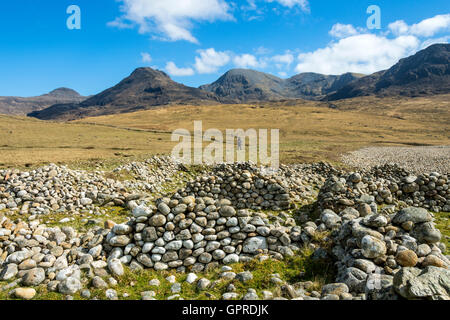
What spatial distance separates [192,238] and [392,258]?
14.4ft

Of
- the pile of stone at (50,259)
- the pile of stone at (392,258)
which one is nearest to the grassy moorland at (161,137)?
the pile of stone at (50,259)

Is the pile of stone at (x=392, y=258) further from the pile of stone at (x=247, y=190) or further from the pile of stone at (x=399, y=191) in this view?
the pile of stone at (x=247, y=190)

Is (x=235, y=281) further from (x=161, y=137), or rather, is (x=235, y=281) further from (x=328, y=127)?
(x=328, y=127)

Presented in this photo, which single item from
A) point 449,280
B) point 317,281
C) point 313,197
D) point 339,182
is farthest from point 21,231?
point 313,197

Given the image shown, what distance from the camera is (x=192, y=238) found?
6.72m

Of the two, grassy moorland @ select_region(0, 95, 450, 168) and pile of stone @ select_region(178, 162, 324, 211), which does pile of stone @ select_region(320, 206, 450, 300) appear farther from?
grassy moorland @ select_region(0, 95, 450, 168)

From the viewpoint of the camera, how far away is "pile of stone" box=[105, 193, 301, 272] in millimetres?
6398

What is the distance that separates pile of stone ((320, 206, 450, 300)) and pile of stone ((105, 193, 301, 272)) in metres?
1.45

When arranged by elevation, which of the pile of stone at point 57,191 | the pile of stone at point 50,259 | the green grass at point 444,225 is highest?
the pile of stone at point 57,191

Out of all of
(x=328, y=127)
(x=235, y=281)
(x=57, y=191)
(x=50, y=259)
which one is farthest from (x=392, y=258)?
(x=328, y=127)

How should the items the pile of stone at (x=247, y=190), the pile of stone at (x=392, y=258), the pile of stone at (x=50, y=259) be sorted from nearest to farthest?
the pile of stone at (x=392, y=258) < the pile of stone at (x=50, y=259) < the pile of stone at (x=247, y=190)

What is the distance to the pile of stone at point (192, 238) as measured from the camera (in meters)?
6.40

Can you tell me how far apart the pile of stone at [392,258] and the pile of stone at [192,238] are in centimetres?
145
